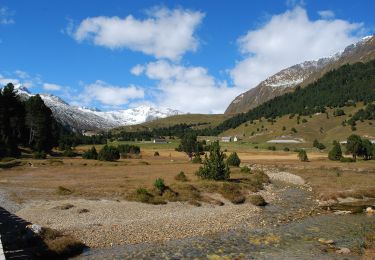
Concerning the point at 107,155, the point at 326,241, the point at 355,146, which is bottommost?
the point at 326,241

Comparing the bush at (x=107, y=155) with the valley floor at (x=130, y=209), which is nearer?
the valley floor at (x=130, y=209)

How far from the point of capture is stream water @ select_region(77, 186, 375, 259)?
26688 millimetres

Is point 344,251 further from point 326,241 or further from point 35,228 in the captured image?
point 35,228

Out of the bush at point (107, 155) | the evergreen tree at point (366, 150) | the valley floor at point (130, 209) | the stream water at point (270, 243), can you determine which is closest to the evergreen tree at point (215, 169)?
the valley floor at point (130, 209)

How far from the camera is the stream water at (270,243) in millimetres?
26688

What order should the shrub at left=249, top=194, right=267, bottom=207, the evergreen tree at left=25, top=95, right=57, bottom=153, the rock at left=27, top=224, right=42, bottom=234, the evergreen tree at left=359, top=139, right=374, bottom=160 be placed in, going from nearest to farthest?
the rock at left=27, top=224, right=42, bottom=234, the shrub at left=249, top=194, right=267, bottom=207, the evergreen tree at left=25, top=95, right=57, bottom=153, the evergreen tree at left=359, top=139, right=374, bottom=160

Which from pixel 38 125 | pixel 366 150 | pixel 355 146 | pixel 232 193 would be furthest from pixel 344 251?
pixel 38 125

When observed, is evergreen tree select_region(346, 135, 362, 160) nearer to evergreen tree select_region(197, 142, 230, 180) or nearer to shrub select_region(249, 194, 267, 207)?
evergreen tree select_region(197, 142, 230, 180)

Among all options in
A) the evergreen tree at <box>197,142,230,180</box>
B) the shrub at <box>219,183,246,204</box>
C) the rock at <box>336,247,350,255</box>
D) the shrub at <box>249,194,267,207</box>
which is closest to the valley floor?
the shrub at <box>219,183,246,204</box>

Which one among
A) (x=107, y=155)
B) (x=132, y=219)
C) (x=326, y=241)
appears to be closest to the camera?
(x=326, y=241)

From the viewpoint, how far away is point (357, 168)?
89688 millimetres

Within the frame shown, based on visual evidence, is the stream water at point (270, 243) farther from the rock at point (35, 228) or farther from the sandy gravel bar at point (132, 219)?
the rock at point (35, 228)

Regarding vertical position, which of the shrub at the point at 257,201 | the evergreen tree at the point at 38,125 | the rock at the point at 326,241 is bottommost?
the rock at the point at 326,241

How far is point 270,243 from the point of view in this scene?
30297 millimetres
